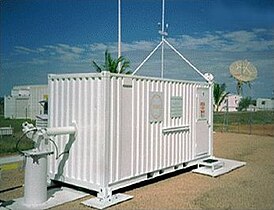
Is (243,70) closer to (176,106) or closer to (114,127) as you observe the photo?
(176,106)

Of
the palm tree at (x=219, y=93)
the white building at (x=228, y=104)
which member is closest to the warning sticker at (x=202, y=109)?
the white building at (x=228, y=104)

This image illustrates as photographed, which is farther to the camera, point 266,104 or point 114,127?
point 266,104

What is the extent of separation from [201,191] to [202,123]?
2.41 m

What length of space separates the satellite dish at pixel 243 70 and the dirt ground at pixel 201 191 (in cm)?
784

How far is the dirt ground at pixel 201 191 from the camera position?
5141 mm

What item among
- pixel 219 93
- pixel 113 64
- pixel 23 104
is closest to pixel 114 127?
pixel 113 64

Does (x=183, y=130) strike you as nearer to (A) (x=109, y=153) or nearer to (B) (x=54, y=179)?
(A) (x=109, y=153)

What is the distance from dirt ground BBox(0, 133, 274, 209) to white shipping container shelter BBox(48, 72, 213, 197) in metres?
0.32

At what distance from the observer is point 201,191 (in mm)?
5969

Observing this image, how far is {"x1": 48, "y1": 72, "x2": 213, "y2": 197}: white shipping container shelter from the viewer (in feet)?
17.6

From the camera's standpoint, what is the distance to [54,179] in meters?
6.13

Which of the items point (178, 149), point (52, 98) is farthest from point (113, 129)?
point (178, 149)

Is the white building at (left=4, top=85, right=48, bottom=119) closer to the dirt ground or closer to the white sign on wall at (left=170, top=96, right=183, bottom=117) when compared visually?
the dirt ground

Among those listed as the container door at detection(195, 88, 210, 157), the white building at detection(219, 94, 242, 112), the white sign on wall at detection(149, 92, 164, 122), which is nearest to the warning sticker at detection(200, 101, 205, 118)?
the container door at detection(195, 88, 210, 157)
